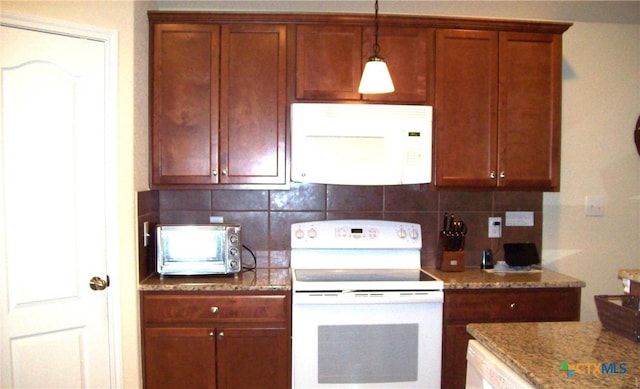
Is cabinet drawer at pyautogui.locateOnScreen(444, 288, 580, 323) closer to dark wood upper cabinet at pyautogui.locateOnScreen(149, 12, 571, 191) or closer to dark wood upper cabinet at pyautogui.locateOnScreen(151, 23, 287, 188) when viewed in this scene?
dark wood upper cabinet at pyautogui.locateOnScreen(149, 12, 571, 191)

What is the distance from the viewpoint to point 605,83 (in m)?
2.68

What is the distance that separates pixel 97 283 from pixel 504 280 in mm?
2074

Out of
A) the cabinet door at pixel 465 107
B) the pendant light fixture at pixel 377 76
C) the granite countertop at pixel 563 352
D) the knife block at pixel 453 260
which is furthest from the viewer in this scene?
the knife block at pixel 453 260

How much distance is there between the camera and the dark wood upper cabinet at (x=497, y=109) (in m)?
2.35

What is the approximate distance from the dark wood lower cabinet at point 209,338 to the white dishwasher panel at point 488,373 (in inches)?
40.1

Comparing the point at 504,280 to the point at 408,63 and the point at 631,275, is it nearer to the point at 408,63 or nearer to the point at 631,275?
the point at 631,275

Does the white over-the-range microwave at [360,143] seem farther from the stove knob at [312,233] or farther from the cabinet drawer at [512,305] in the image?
the cabinet drawer at [512,305]

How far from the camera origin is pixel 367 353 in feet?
7.06

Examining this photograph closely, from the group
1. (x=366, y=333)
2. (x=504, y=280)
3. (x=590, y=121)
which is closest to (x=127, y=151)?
(x=366, y=333)

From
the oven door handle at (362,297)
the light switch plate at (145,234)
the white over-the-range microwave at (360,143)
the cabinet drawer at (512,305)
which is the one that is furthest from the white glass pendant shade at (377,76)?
the light switch plate at (145,234)

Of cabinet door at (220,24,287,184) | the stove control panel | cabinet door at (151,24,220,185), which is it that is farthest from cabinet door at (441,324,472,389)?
cabinet door at (151,24,220,185)

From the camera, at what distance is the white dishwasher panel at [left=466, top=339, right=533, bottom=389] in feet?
3.75

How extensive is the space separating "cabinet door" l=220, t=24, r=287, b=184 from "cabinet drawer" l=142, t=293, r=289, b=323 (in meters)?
0.63

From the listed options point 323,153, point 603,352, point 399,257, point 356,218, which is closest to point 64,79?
point 323,153
